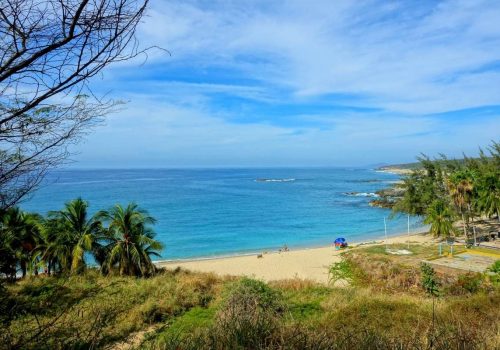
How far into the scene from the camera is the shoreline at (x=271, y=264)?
25.9m

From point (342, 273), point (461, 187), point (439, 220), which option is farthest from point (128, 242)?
point (461, 187)

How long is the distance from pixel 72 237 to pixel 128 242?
3.22 metres

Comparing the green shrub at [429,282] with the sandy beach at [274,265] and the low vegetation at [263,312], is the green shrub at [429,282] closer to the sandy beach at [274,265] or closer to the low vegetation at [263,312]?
the low vegetation at [263,312]

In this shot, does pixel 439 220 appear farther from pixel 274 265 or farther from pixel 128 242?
pixel 128 242

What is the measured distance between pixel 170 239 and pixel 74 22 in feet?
130

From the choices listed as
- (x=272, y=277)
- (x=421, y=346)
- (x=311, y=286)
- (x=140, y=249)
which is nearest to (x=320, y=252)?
(x=272, y=277)

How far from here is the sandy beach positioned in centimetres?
2593

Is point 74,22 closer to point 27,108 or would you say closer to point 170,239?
point 27,108

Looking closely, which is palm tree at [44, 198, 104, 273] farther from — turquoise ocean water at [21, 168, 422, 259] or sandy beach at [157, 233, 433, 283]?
turquoise ocean water at [21, 168, 422, 259]

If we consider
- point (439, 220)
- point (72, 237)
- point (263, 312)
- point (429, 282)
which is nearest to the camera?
point (263, 312)

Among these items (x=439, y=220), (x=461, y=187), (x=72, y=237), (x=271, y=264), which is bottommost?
(x=271, y=264)

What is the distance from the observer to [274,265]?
96.0 feet

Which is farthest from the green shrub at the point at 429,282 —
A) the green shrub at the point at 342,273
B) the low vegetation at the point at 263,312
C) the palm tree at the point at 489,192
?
the palm tree at the point at 489,192

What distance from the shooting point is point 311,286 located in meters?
17.4
